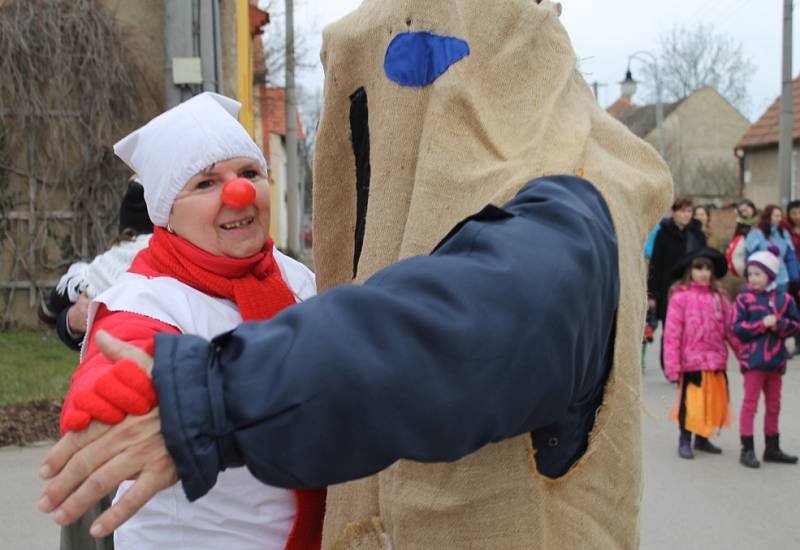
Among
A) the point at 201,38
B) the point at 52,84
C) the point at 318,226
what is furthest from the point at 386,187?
the point at 52,84

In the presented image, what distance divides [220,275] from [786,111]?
13.7 meters

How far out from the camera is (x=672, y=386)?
8.70 m

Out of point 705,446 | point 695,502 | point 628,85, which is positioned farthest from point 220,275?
point 628,85

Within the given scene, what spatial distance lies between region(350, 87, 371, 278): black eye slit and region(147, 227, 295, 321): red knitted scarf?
40 centimetres

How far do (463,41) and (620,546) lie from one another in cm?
79

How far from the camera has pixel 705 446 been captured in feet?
21.2

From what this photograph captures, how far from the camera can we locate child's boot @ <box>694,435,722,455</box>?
6418mm

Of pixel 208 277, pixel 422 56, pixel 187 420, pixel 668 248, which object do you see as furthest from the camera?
pixel 668 248

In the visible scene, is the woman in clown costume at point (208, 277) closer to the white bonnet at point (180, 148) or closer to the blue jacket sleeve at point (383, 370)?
the white bonnet at point (180, 148)

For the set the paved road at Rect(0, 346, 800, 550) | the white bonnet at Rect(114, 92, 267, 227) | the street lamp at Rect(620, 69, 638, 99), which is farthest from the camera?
the street lamp at Rect(620, 69, 638, 99)

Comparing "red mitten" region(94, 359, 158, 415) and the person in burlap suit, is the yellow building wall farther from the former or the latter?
"red mitten" region(94, 359, 158, 415)

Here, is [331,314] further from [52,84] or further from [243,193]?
[52,84]

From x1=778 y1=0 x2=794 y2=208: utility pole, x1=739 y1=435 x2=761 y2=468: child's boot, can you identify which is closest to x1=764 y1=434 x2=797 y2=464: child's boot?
x1=739 y1=435 x2=761 y2=468: child's boot

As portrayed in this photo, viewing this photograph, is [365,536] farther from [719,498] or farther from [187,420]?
[719,498]
